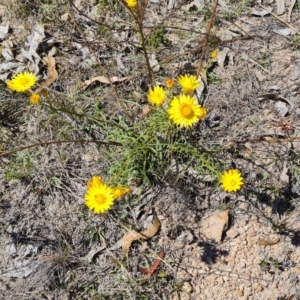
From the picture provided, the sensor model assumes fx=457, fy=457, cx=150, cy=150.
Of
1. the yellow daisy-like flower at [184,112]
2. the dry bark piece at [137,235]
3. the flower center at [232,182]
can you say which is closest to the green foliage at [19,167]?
the dry bark piece at [137,235]

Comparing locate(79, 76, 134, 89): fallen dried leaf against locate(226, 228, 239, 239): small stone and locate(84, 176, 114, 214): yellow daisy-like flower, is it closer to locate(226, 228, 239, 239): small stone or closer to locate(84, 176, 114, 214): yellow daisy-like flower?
locate(84, 176, 114, 214): yellow daisy-like flower

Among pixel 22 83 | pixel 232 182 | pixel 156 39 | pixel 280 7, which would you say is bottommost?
pixel 232 182

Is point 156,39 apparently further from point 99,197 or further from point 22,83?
point 99,197

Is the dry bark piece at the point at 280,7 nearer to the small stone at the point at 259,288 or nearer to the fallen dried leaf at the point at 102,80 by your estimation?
the fallen dried leaf at the point at 102,80

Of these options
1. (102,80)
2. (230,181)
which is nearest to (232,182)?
(230,181)

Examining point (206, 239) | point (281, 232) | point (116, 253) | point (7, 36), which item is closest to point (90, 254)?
point (116, 253)

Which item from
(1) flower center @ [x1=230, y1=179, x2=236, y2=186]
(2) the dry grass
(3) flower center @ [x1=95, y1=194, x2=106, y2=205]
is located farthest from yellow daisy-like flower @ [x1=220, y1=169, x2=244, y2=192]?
(3) flower center @ [x1=95, y1=194, x2=106, y2=205]
